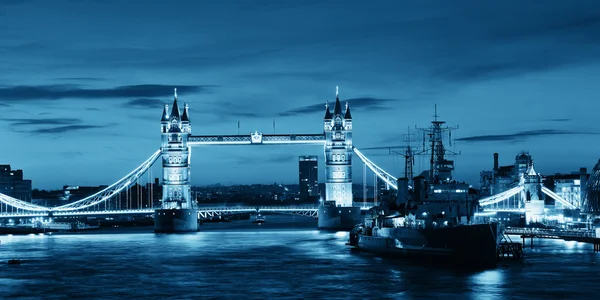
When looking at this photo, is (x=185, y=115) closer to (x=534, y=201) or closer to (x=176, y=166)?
(x=176, y=166)

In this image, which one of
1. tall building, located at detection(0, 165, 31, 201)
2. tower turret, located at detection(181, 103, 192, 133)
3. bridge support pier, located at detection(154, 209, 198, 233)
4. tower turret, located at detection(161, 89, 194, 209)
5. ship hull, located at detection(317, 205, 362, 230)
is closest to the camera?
bridge support pier, located at detection(154, 209, 198, 233)

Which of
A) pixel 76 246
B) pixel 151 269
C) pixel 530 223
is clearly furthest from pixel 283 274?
pixel 530 223

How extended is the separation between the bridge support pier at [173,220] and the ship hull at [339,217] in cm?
1718

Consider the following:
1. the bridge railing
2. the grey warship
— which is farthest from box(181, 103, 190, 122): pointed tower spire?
the grey warship

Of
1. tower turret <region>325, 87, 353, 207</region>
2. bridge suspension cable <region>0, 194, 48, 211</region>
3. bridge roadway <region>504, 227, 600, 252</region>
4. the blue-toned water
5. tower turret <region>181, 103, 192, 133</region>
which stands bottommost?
the blue-toned water

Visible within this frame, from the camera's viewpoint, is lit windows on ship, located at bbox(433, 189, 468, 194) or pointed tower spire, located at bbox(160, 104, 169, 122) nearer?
lit windows on ship, located at bbox(433, 189, 468, 194)

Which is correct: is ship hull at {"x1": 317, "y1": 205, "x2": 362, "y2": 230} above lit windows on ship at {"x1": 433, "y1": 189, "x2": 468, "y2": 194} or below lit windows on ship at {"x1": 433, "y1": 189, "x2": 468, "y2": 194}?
below

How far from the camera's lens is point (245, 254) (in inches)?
2899

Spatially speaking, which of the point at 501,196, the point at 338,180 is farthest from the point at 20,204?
the point at 501,196

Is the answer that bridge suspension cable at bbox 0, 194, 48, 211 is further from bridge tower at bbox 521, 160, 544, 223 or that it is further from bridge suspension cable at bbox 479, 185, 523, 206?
bridge tower at bbox 521, 160, 544, 223

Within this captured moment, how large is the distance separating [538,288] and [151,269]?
85.0 ft

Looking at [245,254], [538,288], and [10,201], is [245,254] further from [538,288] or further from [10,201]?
[10,201]

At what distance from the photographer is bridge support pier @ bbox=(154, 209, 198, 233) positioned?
114 metres

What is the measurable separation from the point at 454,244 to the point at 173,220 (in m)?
62.4
